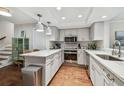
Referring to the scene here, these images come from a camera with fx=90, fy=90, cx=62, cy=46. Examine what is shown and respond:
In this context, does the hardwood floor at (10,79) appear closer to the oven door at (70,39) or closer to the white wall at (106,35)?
the oven door at (70,39)

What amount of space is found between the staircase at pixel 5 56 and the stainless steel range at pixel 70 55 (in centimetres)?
318

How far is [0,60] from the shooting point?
15.0 feet

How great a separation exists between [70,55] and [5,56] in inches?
143

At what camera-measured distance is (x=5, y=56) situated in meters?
4.87

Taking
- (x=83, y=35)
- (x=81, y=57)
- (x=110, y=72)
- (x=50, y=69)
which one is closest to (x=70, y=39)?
(x=83, y=35)

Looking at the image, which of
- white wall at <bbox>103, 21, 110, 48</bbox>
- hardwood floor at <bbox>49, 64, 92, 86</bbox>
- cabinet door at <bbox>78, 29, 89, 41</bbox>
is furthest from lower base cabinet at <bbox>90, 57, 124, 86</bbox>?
cabinet door at <bbox>78, 29, 89, 41</bbox>

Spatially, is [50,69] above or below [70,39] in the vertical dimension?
below

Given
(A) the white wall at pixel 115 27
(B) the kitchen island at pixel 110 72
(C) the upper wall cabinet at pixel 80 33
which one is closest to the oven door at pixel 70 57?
(C) the upper wall cabinet at pixel 80 33

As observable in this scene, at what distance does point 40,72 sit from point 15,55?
10.4ft

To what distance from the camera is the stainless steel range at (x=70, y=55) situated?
5391mm

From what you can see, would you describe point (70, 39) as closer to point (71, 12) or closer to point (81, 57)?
point (81, 57)

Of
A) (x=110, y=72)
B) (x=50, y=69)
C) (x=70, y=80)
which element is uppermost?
(x=110, y=72)

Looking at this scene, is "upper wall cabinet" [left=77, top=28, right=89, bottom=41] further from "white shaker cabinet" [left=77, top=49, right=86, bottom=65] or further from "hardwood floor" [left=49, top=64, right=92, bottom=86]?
"hardwood floor" [left=49, top=64, right=92, bottom=86]
